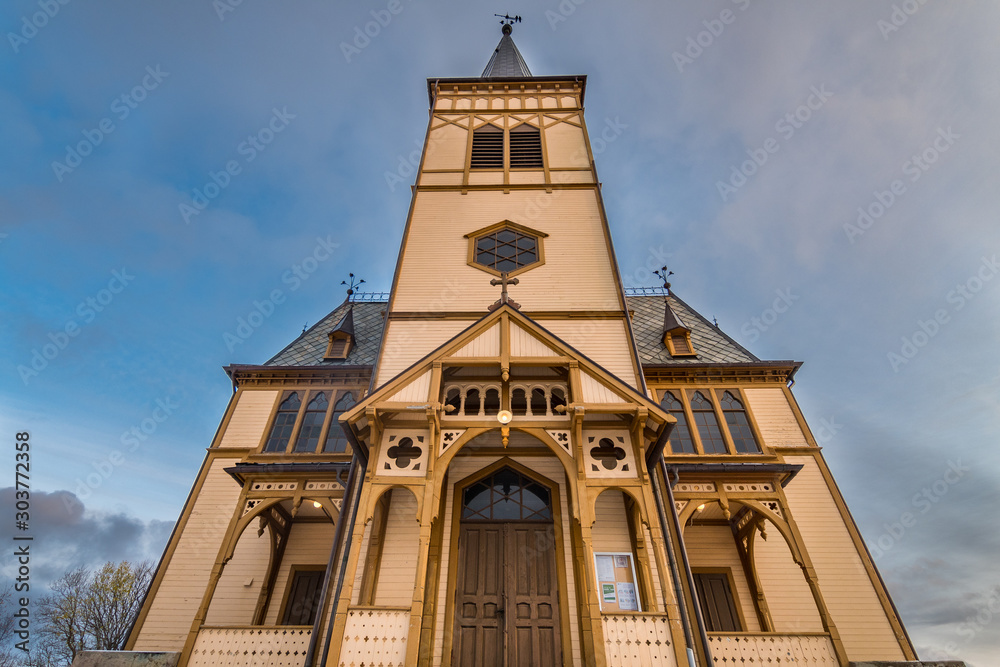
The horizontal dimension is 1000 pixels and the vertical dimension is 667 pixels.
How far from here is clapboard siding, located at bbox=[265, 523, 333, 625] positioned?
37.8 ft

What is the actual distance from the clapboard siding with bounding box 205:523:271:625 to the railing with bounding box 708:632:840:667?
1049cm

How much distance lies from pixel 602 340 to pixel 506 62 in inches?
786

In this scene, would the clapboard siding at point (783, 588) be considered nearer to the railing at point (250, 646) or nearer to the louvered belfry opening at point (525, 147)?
the railing at point (250, 646)

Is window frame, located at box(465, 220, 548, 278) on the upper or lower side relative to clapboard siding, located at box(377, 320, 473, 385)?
upper

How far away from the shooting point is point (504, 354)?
9.35m

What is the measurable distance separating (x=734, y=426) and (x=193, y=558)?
49.7 ft

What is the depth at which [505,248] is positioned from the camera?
46.1 feet

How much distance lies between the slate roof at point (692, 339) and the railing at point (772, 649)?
7.33m

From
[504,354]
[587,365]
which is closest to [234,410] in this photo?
[504,354]

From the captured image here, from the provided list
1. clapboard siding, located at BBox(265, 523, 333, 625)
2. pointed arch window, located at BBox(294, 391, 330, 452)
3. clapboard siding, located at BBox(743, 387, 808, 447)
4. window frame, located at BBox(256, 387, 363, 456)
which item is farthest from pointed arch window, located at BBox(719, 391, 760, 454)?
pointed arch window, located at BBox(294, 391, 330, 452)

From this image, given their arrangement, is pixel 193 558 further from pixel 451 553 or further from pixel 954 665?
pixel 954 665

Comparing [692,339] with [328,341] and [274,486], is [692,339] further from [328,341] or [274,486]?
[274,486]

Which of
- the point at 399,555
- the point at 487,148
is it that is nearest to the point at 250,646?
the point at 399,555

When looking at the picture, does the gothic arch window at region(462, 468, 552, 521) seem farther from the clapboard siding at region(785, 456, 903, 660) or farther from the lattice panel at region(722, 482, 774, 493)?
the clapboard siding at region(785, 456, 903, 660)
